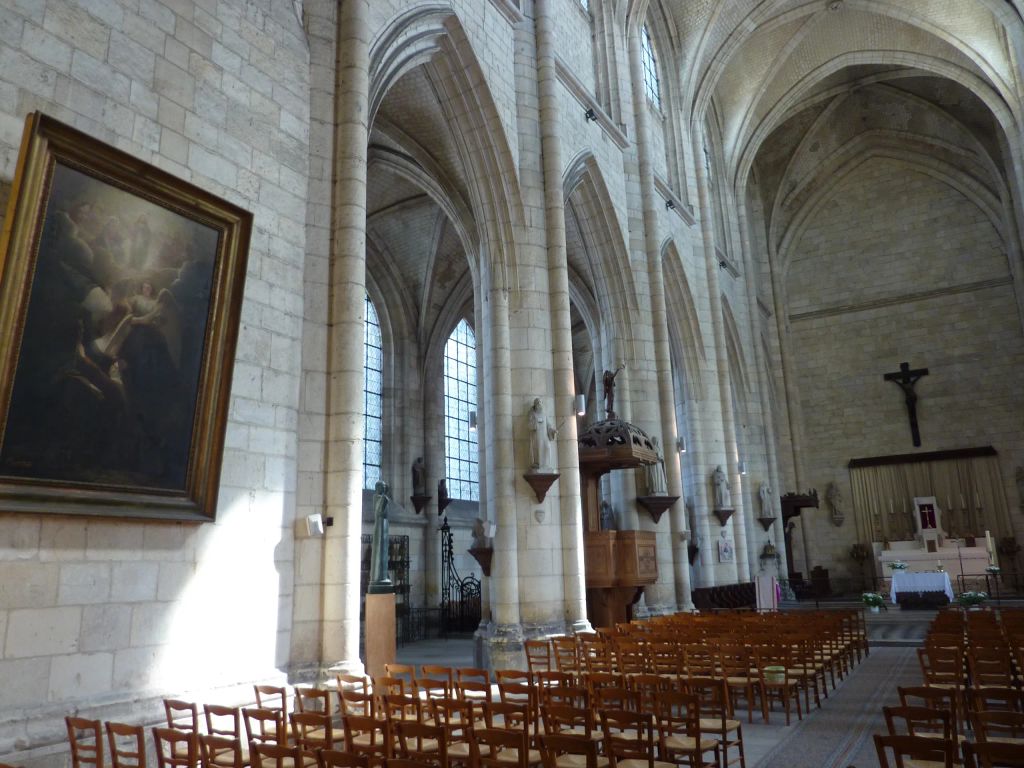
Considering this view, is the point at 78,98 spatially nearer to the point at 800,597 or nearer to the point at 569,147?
the point at 569,147

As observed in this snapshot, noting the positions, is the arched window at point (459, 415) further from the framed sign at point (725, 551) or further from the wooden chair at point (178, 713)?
the wooden chair at point (178, 713)

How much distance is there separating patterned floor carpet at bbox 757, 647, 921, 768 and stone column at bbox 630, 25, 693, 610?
19.6ft

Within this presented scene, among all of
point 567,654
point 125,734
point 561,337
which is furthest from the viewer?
point 561,337

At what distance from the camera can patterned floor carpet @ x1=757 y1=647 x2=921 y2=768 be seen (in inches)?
233

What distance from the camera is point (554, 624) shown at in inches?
472

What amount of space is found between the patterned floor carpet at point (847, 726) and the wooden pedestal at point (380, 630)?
14.4ft

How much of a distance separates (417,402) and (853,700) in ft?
52.8

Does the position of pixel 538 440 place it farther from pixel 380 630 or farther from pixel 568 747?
pixel 568 747

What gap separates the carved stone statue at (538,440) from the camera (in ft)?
39.7

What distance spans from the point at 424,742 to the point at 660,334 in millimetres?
13423

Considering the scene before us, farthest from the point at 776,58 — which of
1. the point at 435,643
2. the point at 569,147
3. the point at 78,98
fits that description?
the point at 78,98

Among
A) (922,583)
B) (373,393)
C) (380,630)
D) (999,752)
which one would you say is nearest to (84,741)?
(380,630)

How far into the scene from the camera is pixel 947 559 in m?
23.5

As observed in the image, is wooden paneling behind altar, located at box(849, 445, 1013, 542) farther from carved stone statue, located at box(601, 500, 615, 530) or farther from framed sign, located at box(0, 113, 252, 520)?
framed sign, located at box(0, 113, 252, 520)
